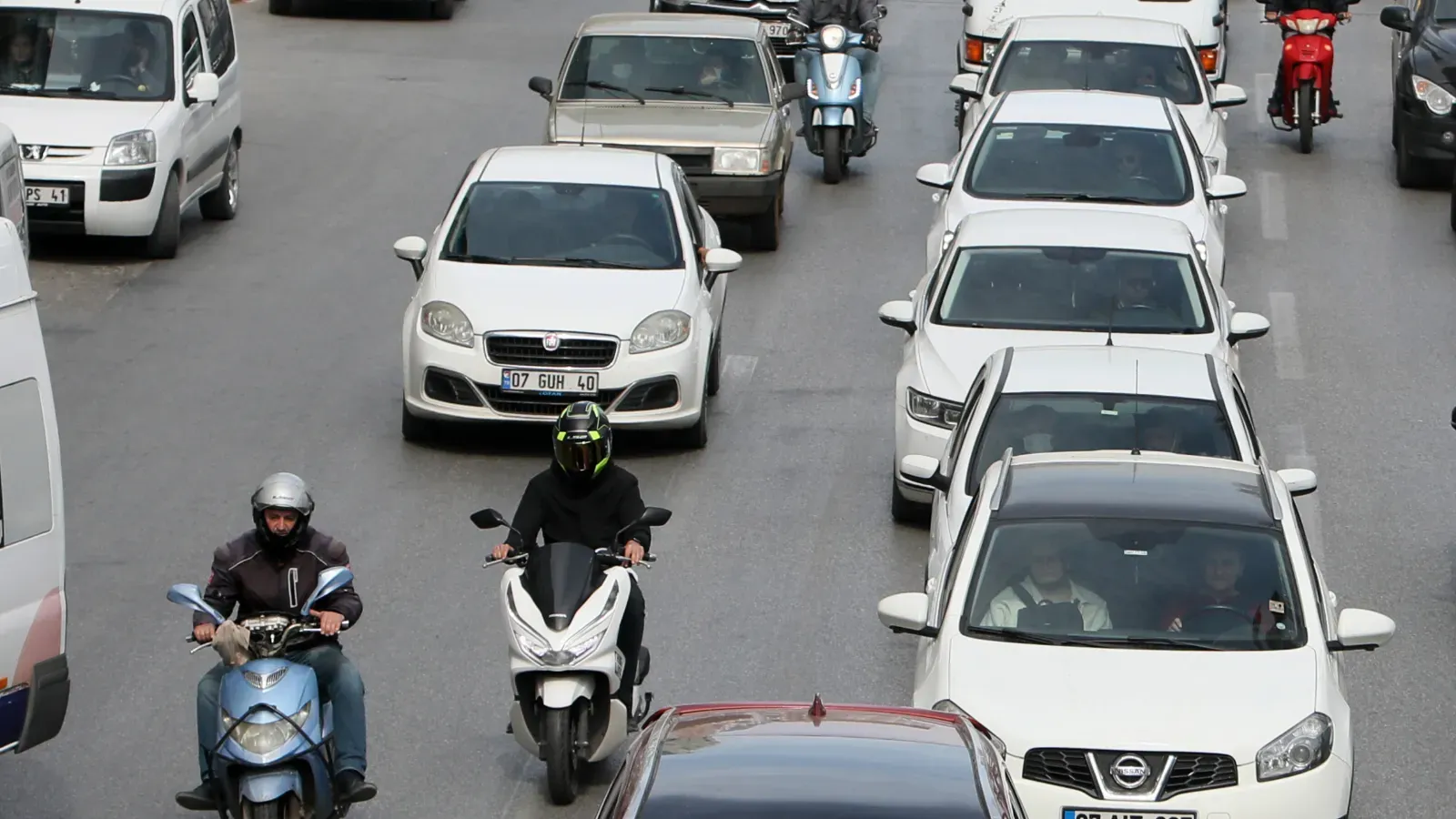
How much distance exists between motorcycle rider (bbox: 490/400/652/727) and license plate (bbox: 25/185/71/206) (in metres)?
10.6

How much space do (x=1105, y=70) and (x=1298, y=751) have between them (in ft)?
45.8

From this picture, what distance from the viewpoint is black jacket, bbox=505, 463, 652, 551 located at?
10.3 metres

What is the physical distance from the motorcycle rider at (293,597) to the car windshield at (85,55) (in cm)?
1238

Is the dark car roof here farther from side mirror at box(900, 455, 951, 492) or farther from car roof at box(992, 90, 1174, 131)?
car roof at box(992, 90, 1174, 131)

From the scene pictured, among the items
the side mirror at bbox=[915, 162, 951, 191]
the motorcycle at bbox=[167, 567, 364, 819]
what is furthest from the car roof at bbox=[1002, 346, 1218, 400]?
the side mirror at bbox=[915, 162, 951, 191]

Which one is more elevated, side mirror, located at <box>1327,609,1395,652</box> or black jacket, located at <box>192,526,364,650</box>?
black jacket, located at <box>192,526,364,650</box>

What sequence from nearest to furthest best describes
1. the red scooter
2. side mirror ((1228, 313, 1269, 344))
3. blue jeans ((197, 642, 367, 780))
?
blue jeans ((197, 642, 367, 780))
side mirror ((1228, 313, 1269, 344))
the red scooter

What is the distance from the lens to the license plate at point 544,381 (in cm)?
1560

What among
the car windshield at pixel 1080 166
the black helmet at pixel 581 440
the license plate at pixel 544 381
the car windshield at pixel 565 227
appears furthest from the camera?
the car windshield at pixel 1080 166

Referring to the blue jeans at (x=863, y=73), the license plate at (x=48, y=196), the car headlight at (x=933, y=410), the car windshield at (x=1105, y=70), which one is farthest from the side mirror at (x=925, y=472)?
the blue jeans at (x=863, y=73)

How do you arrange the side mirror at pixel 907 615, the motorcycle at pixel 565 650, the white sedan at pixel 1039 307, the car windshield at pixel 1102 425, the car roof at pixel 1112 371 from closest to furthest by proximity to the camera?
the side mirror at pixel 907 615 → the motorcycle at pixel 565 650 → the car windshield at pixel 1102 425 → the car roof at pixel 1112 371 → the white sedan at pixel 1039 307

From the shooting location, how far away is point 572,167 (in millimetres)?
17328

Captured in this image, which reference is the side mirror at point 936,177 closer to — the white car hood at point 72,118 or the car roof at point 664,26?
the car roof at point 664,26

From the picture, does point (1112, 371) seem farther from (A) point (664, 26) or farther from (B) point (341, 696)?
(A) point (664, 26)
